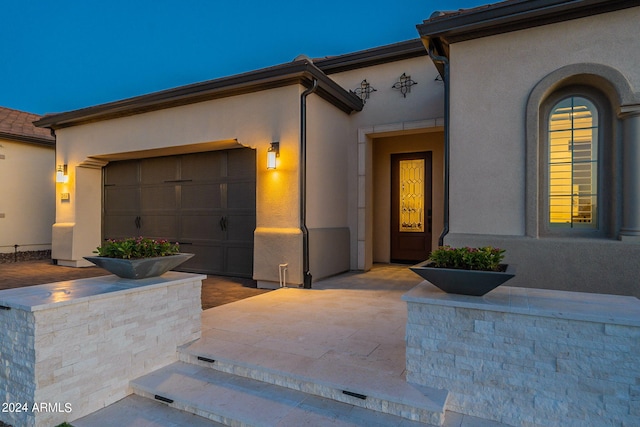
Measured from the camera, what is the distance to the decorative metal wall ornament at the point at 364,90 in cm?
705

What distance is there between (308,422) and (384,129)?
5.63 m

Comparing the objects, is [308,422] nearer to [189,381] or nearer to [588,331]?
[189,381]

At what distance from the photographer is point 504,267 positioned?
261 centimetres

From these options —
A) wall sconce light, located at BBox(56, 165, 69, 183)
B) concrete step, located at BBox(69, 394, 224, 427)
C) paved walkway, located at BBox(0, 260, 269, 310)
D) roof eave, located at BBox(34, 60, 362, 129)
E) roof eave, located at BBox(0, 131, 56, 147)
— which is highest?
roof eave, located at BBox(34, 60, 362, 129)

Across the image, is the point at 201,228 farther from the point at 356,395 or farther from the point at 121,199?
the point at 356,395

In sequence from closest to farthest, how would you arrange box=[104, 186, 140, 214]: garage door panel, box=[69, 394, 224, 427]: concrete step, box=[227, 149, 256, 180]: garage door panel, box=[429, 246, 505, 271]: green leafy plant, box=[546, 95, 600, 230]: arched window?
box=[69, 394, 224, 427]: concrete step, box=[429, 246, 505, 271]: green leafy plant, box=[546, 95, 600, 230]: arched window, box=[227, 149, 256, 180]: garage door panel, box=[104, 186, 140, 214]: garage door panel

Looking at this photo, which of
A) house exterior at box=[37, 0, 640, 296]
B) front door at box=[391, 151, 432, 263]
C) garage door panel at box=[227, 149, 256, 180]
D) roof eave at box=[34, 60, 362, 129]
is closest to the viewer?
house exterior at box=[37, 0, 640, 296]

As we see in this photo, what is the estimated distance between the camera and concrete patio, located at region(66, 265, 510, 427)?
2.26m

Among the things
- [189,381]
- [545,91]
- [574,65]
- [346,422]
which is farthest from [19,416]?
[574,65]

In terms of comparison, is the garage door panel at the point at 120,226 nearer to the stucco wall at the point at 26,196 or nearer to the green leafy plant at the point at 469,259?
the stucco wall at the point at 26,196

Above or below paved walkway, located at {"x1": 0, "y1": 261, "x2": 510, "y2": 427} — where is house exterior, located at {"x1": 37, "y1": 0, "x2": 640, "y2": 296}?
above

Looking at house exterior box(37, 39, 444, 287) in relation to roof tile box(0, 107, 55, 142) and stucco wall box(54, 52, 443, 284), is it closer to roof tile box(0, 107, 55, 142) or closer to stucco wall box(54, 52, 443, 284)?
stucco wall box(54, 52, 443, 284)

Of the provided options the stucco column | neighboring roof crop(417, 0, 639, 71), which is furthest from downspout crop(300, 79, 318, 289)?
the stucco column

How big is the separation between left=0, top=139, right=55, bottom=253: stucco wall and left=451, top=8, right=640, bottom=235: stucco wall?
10.9 m
